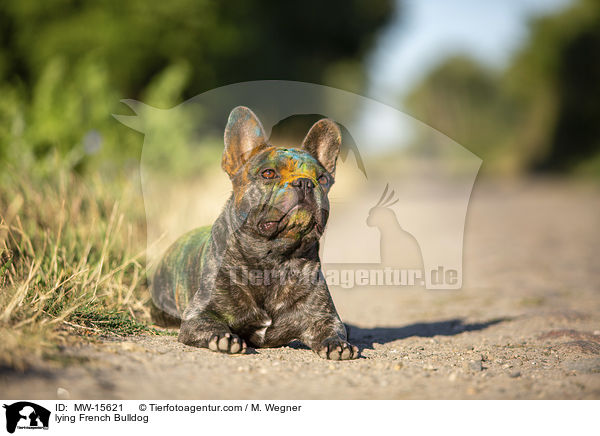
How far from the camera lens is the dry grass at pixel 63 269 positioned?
3.88m

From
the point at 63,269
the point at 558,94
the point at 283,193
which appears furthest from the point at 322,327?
the point at 558,94

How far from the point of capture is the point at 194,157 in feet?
44.5

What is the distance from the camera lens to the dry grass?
3.88 meters

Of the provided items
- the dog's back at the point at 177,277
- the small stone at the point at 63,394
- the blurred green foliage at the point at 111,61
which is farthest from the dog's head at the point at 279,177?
the blurred green foliage at the point at 111,61

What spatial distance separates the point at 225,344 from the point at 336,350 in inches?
29.9

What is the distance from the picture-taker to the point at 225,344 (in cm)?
414

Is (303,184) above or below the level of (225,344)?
above

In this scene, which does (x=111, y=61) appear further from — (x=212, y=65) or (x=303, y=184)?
(x=303, y=184)

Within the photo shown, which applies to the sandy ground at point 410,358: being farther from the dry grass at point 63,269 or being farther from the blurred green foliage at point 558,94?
the blurred green foliage at point 558,94

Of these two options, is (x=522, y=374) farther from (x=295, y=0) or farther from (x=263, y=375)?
(x=295, y=0)

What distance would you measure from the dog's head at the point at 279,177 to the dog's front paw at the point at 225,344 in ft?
2.51
